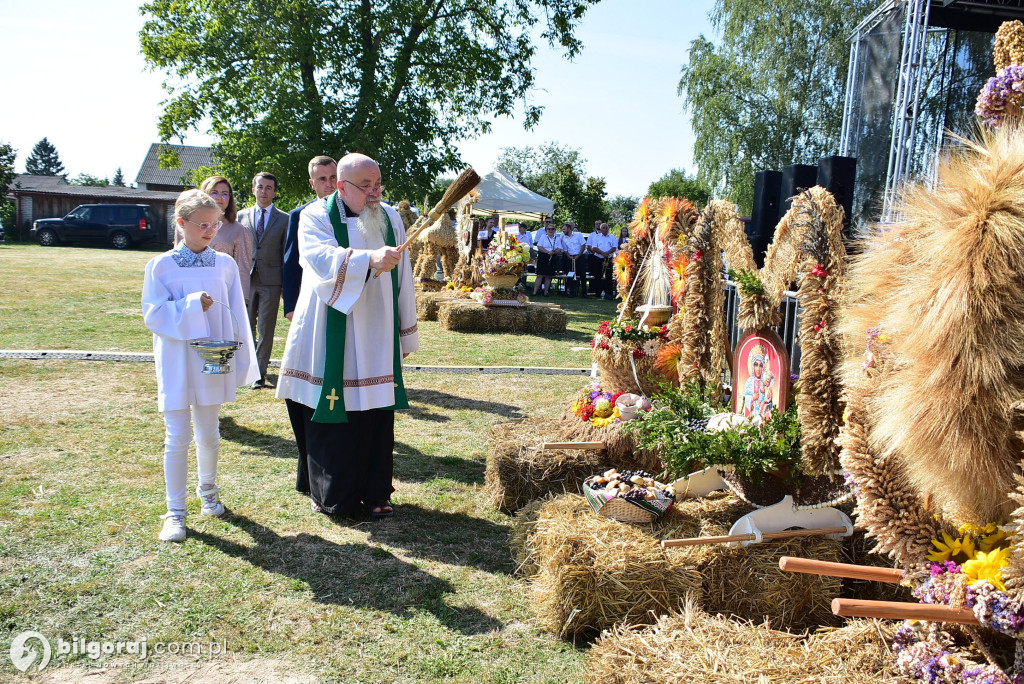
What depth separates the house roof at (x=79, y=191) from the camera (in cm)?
4703

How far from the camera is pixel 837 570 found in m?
2.34

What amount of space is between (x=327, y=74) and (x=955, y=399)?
20640mm

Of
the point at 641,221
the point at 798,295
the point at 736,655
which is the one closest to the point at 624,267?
the point at 641,221

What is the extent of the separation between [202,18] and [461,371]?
16.0m

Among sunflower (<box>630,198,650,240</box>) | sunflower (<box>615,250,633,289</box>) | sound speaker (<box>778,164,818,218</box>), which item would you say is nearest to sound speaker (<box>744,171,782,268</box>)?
sound speaker (<box>778,164,818,218</box>)

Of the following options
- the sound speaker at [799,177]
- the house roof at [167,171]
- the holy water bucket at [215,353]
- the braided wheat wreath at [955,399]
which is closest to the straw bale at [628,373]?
the holy water bucket at [215,353]

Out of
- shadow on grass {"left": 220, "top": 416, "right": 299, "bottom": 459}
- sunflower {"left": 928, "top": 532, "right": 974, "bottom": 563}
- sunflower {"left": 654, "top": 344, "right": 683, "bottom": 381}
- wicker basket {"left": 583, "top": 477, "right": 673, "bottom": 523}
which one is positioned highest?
sunflower {"left": 654, "top": 344, "right": 683, "bottom": 381}

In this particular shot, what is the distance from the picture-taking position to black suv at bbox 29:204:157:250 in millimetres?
33188

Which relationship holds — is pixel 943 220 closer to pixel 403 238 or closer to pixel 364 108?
pixel 403 238

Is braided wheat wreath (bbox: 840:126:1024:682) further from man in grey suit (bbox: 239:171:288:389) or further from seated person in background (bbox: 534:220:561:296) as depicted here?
seated person in background (bbox: 534:220:561:296)

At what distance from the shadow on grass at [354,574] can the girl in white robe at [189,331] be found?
0.40 metres

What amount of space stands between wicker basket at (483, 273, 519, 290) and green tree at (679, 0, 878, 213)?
1936 cm

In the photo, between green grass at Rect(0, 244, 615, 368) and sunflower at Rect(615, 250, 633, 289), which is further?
green grass at Rect(0, 244, 615, 368)

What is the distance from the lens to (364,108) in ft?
64.6
